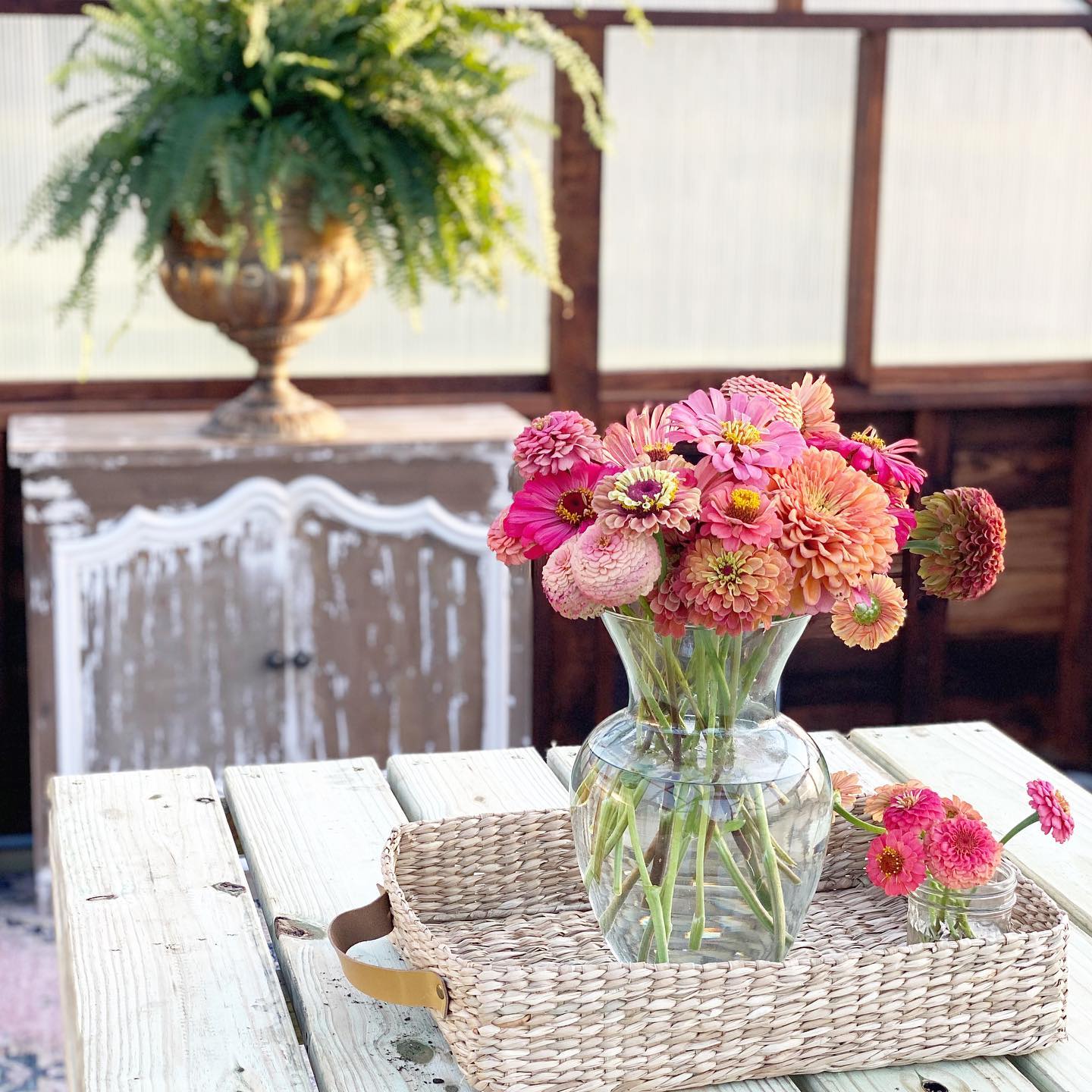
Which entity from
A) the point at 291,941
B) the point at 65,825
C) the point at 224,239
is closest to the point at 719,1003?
the point at 291,941

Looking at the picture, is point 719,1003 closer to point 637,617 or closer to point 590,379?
point 637,617

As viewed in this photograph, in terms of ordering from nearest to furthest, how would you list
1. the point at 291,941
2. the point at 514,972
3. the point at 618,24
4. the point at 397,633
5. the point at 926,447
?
the point at 514,972, the point at 291,941, the point at 397,633, the point at 618,24, the point at 926,447

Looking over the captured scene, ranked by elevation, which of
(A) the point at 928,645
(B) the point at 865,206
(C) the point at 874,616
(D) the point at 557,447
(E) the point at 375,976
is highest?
(B) the point at 865,206

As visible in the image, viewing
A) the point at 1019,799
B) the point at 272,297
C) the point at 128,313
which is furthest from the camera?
the point at 128,313

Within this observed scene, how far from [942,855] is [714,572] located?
0.88 feet

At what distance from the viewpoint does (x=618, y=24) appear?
285cm

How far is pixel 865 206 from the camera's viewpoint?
3.04 meters

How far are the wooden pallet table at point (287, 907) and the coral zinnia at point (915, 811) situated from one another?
0.49ft

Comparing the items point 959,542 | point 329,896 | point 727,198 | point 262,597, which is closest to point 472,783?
point 329,896

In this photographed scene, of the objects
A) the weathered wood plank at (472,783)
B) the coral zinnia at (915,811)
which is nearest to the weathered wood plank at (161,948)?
the weathered wood plank at (472,783)

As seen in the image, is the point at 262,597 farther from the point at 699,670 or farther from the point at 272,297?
the point at 699,670

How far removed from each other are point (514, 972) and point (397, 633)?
1.67 metres

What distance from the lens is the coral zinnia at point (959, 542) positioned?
3.30 ft

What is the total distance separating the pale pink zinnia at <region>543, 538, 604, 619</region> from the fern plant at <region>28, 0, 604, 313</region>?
57.2 inches
